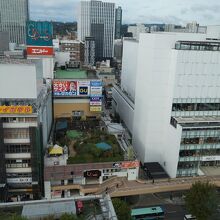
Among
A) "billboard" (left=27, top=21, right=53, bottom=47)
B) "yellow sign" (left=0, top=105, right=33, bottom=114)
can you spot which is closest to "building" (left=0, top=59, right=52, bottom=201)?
"yellow sign" (left=0, top=105, right=33, bottom=114)

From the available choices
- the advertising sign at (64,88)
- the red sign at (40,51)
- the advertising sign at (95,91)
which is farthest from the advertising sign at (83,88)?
the red sign at (40,51)

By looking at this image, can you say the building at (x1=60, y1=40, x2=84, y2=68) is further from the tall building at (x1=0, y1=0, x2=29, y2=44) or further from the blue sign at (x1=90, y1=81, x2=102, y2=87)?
the blue sign at (x1=90, y1=81, x2=102, y2=87)

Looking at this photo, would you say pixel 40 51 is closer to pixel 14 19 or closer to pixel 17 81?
pixel 17 81

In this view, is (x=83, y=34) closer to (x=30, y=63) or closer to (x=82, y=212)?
(x=30, y=63)

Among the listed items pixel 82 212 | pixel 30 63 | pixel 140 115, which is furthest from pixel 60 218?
pixel 140 115

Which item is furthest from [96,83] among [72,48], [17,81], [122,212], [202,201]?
[72,48]
